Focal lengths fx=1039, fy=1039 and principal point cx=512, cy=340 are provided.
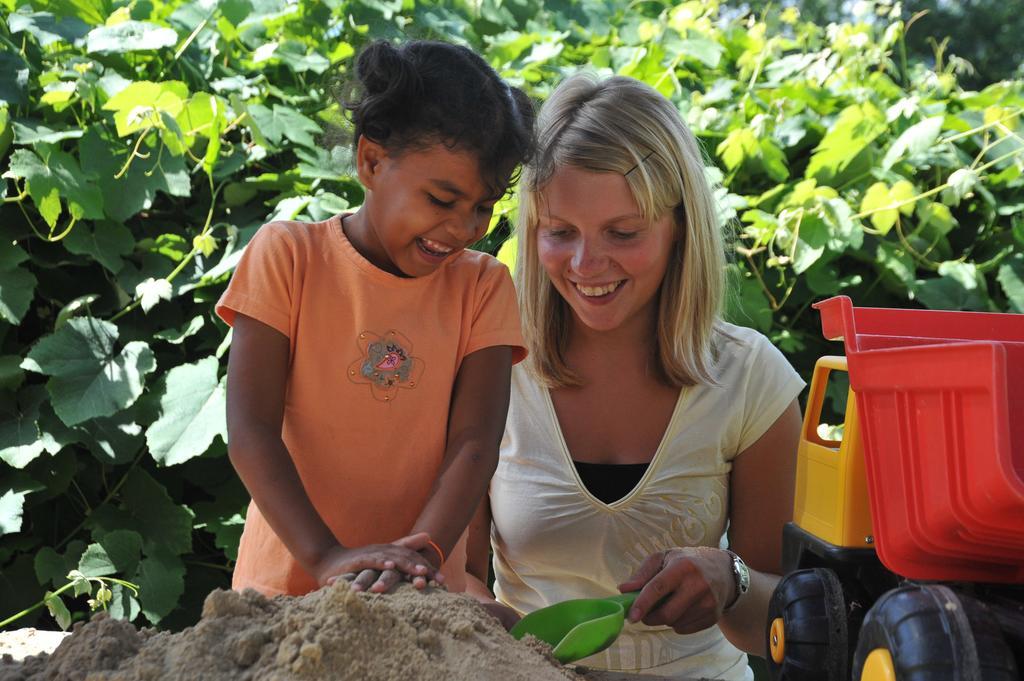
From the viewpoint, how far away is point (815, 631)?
917mm

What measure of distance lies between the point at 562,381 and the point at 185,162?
3.00 feet

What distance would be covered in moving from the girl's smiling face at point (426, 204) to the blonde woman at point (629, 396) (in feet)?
0.89

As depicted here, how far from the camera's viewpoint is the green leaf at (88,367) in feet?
6.24

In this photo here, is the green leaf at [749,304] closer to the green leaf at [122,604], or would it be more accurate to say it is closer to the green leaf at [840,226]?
the green leaf at [840,226]

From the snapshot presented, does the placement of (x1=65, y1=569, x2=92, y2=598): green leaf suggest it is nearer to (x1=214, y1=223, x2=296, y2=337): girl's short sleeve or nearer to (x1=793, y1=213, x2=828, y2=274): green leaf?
(x1=214, y1=223, x2=296, y2=337): girl's short sleeve

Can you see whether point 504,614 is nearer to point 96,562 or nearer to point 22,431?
point 96,562

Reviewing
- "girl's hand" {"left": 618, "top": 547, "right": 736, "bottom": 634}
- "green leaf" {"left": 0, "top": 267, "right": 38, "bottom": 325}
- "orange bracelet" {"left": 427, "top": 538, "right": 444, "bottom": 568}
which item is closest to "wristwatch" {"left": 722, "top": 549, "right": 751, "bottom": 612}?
"girl's hand" {"left": 618, "top": 547, "right": 736, "bottom": 634}

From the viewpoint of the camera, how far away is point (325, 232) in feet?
4.28

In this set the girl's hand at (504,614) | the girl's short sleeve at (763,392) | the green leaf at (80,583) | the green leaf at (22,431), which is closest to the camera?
the girl's hand at (504,614)

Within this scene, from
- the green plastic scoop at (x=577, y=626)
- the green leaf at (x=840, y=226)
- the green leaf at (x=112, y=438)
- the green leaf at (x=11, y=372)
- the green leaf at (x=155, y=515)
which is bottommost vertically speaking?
the green leaf at (x=155, y=515)

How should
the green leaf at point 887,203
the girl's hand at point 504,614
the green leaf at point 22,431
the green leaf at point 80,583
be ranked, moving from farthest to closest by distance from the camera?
the green leaf at point 887,203
the green leaf at point 22,431
the green leaf at point 80,583
the girl's hand at point 504,614

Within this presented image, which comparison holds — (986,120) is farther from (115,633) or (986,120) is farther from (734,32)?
(115,633)

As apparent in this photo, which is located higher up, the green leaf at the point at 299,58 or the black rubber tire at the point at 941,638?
the green leaf at the point at 299,58

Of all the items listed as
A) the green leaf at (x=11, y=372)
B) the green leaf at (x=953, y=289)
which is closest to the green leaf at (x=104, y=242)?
the green leaf at (x=11, y=372)
